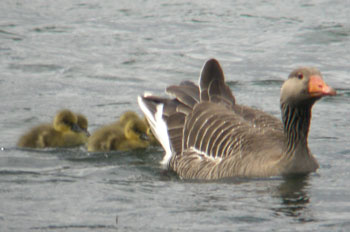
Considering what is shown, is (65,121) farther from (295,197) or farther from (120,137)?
(295,197)

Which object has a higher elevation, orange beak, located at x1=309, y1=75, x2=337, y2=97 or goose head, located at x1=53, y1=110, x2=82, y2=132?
orange beak, located at x1=309, y1=75, x2=337, y2=97

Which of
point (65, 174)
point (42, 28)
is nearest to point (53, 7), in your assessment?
point (42, 28)

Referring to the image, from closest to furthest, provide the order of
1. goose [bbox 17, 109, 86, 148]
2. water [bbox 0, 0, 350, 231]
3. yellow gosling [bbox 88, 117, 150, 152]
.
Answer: water [bbox 0, 0, 350, 231]
yellow gosling [bbox 88, 117, 150, 152]
goose [bbox 17, 109, 86, 148]

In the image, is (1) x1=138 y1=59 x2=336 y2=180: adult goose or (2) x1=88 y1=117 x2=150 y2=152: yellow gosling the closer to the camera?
(1) x1=138 y1=59 x2=336 y2=180: adult goose

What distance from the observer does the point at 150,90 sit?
42.3 ft

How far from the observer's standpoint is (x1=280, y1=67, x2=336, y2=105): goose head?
26.4 feet

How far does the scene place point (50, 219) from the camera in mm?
7430

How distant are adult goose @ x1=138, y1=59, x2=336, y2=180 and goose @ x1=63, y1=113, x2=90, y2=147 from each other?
1135 millimetres

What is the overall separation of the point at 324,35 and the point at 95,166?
7.89m

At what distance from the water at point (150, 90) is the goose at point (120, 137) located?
129mm

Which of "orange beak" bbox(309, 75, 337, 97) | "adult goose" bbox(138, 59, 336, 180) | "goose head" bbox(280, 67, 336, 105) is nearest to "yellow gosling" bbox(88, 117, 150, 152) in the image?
"adult goose" bbox(138, 59, 336, 180)

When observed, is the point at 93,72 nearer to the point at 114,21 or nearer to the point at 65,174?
the point at 114,21

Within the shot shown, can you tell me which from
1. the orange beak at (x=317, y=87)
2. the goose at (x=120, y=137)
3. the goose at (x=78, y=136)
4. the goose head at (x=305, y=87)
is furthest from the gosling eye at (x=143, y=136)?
the orange beak at (x=317, y=87)

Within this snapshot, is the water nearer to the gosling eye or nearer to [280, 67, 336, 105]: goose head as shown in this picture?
the gosling eye
